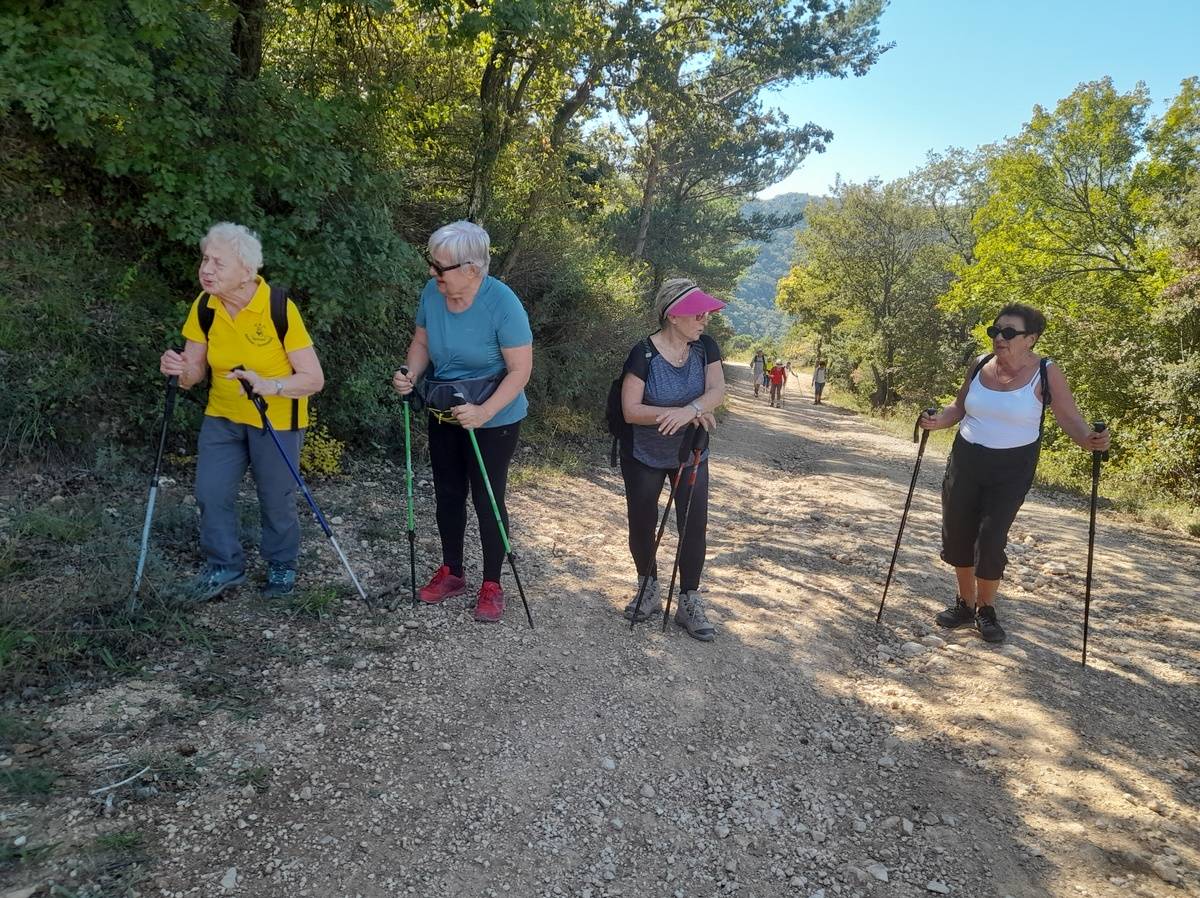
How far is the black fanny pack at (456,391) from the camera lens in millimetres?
3461

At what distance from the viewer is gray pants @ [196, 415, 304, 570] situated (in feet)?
11.6

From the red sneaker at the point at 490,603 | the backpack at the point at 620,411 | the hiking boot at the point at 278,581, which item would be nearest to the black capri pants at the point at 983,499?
the backpack at the point at 620,411

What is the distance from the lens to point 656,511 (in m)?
3.99

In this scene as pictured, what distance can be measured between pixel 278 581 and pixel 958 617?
173 inches

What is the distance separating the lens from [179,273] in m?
5.64

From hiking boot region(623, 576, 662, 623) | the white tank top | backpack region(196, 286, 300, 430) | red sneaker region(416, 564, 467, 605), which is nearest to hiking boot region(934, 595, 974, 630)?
the white tank top

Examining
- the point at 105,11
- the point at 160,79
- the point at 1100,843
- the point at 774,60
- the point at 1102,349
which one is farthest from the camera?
the point at 1102,349

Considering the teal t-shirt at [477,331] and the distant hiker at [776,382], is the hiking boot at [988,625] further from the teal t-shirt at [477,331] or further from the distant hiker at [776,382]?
the distant hiker at [776,382]

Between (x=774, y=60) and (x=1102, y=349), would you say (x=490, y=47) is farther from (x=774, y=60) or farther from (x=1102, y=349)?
(x=1102, y=349)

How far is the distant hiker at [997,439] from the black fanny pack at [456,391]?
2.77 m

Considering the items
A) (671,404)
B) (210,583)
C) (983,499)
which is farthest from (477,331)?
(983,499)

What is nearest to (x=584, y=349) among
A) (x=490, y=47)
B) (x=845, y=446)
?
(x=490, y=47)

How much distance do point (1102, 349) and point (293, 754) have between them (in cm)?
1711

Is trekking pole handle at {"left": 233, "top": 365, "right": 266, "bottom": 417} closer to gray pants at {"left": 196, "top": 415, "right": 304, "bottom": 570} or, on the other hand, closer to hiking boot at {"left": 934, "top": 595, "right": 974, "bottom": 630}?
gray pants at {"left": 196, "top": 415, "right": 304, "bottom": 570}
